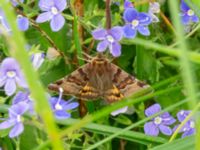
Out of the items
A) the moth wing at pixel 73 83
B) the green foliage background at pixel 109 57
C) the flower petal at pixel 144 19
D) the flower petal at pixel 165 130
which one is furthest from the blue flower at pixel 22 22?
the flower petal at pixel 165 130

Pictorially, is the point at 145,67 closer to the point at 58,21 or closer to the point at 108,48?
the point at 108,48

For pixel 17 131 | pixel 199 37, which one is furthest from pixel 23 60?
pixel 199 37

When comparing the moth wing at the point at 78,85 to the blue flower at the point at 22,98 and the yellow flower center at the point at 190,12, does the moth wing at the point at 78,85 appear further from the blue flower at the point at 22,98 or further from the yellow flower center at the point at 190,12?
the yellow flower center at the point at 190,12

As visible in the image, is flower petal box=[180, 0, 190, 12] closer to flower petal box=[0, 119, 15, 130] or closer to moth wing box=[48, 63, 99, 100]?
moth wing box=[48, 63, 99, 100]

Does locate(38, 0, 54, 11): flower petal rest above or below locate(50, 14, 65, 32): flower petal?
above

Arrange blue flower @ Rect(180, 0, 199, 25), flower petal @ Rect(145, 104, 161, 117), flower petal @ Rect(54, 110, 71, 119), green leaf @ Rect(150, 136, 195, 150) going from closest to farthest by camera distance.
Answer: green leaf @ Rect(150, 136, 195, 150) < flower petal @ Rect(54, 110, 71, 119) < flower petal @ Rect(145, 104, 161, 117) < blue flower @ Rect(180, 0, 199, 25)

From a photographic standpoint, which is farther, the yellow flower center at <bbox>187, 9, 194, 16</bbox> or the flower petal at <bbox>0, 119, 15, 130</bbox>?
the yellow flower center at <bbox>187, 9, 194, 16</bbox>

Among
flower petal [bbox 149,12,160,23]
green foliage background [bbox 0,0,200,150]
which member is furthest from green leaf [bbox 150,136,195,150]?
flower petal [bbox 149,12,160,23]

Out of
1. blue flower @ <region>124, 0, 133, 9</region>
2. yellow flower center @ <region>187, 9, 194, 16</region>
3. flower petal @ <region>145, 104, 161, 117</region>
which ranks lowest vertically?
flower petal @ <region>145, 104, 161, 117</region>
